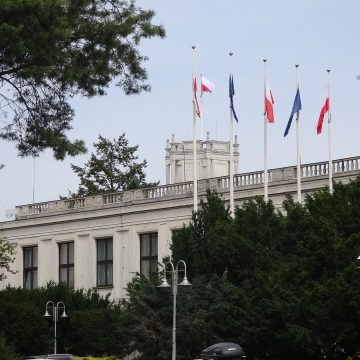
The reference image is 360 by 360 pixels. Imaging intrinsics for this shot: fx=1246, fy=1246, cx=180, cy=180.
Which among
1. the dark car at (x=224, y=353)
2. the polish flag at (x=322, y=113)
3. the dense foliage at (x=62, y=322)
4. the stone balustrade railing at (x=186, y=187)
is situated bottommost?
the dark car at (x=224, y=353)

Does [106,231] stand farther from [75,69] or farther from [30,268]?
[75,69]

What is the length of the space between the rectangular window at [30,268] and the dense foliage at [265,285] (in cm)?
2645

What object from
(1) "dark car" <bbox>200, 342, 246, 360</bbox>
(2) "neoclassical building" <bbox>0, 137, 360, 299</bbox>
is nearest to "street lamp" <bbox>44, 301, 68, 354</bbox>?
(2) "neoclassical building" <bbox>0, 137, 360, 299</bbox>

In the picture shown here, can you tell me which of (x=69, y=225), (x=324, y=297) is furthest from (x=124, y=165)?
(x=324, y=297)

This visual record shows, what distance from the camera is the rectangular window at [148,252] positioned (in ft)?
229

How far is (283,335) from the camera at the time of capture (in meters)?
43.4

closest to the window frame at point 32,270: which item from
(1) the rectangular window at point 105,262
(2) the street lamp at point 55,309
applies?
(1) the rectangular window at point 105,262

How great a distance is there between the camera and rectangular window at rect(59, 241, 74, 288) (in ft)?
246

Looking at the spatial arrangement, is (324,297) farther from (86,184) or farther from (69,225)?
(86,184)

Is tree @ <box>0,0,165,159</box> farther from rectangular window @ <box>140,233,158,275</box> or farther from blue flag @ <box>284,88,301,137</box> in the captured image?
rectangular window @ <box>140,233,158,275</box>

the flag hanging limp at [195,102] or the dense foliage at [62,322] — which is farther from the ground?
the flag hanging limp at [195,102]

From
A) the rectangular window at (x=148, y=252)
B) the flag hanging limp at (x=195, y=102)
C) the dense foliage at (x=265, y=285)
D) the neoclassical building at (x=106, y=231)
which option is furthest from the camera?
the rectangular window at (x=148, y=252)

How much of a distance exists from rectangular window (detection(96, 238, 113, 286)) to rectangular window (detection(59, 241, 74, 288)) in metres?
2.46

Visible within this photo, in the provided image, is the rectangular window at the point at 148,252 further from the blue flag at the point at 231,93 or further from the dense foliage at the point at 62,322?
the blue flag at the point at 231,93
